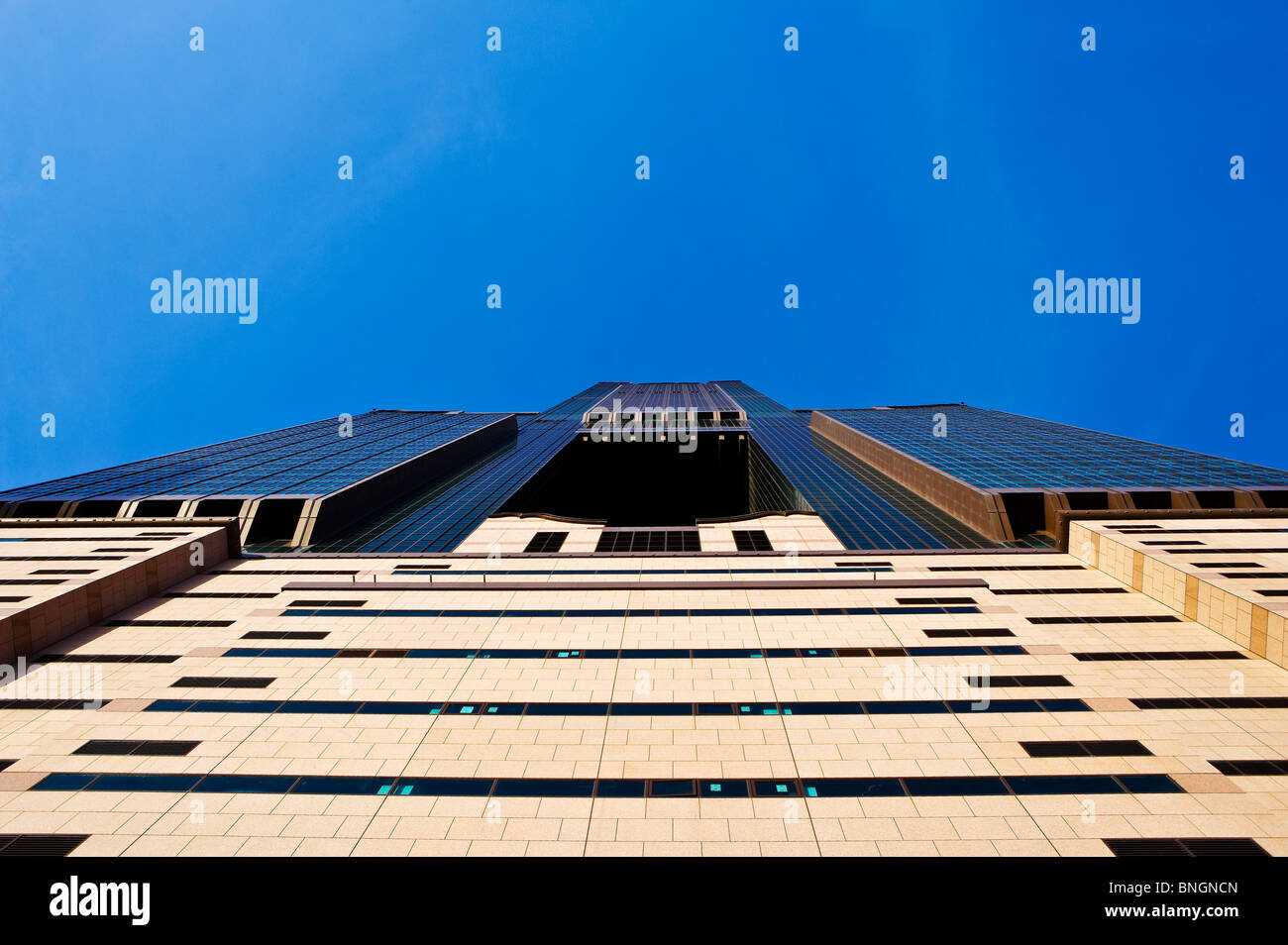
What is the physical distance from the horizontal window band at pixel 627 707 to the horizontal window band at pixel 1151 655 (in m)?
4.95

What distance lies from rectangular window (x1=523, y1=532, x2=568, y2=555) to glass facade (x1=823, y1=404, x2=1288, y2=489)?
139ft

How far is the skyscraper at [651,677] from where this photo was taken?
18.6 meters

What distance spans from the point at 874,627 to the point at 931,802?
13097 millimetres

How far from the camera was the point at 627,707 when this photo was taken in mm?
24641

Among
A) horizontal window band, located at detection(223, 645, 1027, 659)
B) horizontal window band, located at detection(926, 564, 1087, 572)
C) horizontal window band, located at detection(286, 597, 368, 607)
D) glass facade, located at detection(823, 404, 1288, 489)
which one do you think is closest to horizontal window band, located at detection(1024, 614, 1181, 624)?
horizontal window band, located at detection(223, 645, 1027, 659)

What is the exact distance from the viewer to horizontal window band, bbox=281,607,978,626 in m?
33.2

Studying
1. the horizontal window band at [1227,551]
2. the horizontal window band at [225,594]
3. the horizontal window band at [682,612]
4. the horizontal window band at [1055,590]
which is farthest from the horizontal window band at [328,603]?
the horizontal window band at [1227,551]

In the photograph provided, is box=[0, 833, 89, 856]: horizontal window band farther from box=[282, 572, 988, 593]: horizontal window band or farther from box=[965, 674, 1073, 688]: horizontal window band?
box=[965, 674, 1073, 688]: horizontal window band

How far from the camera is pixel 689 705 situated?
24.6 m

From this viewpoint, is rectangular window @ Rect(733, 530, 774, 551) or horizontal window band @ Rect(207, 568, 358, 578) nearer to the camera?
horizontal window band @ Rect(207, 568, 358, 578)

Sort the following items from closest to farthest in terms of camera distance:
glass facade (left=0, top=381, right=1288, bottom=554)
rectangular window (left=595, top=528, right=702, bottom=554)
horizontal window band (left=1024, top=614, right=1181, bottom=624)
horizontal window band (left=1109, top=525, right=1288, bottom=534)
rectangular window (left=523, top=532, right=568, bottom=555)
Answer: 1. horizontal window band (left=1024, top=614, right=1181, bottom=624)
2. horizontal window band (left=1109, top=525, right=1288, bottom=534)
3. rectangular window (left=595, top=528, right=702, bottom=554)
4. rectangular window (left=523, top=532, right=568, bottom=555)
5. glass facade (left=0, top=381, right=1288, bottom=554)
